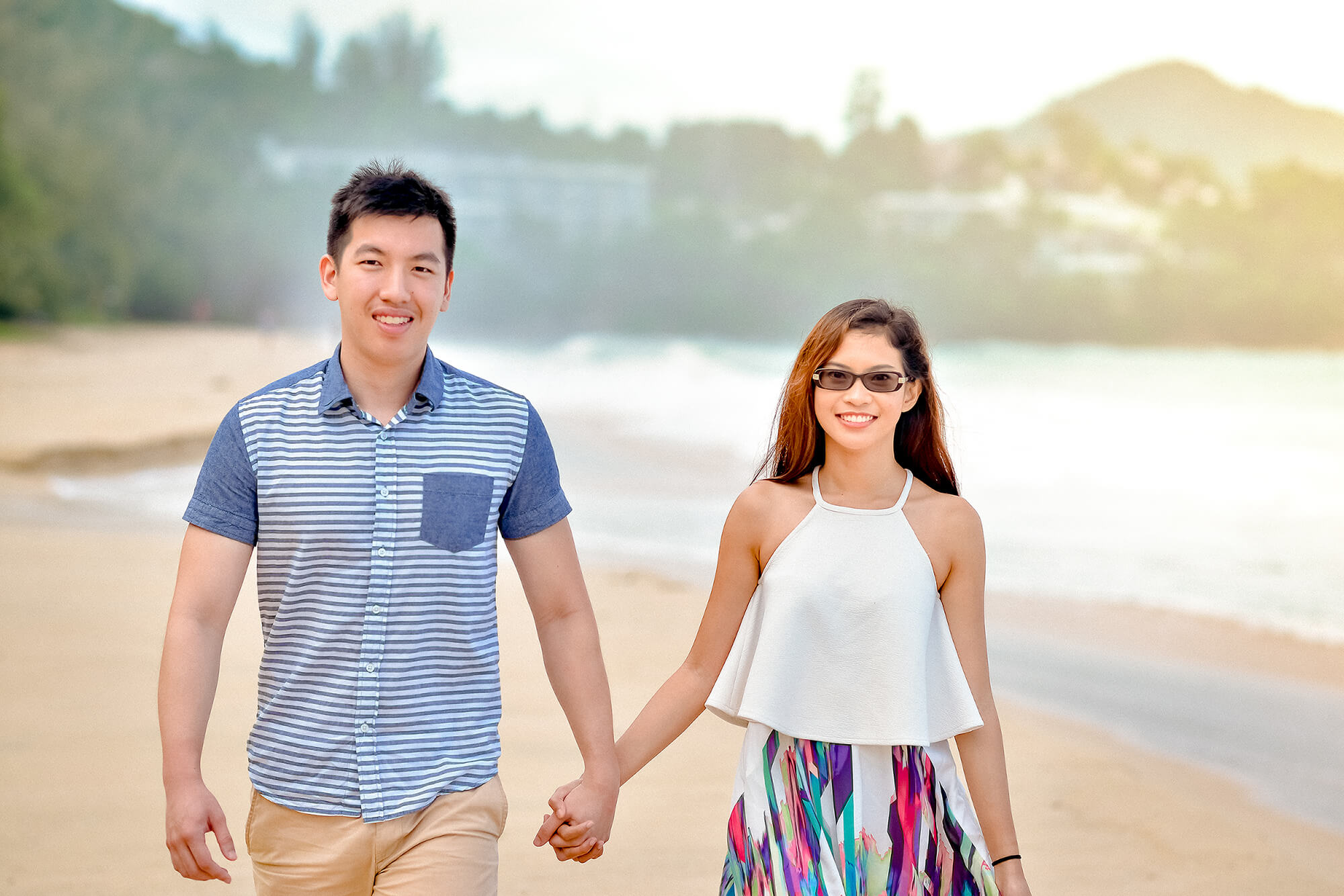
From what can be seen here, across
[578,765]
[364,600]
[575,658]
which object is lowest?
[578,765]

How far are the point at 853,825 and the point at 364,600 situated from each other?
788mm

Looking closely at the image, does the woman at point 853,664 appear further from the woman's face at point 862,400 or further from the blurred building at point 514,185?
the blurred building at point 514,185

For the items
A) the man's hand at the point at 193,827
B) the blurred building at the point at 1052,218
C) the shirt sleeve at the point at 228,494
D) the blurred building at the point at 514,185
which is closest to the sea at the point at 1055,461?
the shirt sleeve at the point at 228,494

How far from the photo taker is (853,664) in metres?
2.01

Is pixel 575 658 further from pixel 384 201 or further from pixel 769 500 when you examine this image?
pixel 384 201

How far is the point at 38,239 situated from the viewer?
28.4m

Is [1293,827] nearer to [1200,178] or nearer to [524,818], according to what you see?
[524,818]

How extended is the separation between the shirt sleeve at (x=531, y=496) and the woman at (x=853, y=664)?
299 millimetres

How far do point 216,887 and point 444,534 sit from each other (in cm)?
215

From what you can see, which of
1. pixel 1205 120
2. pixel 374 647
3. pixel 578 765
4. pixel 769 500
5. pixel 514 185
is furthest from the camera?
pixel 514 185

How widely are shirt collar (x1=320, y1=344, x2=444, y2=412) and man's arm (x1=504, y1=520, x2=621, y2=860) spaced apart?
0.86 feet

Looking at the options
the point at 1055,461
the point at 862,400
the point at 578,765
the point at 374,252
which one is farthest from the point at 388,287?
the point at 1055,461

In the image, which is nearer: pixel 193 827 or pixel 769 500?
pixel 193 827

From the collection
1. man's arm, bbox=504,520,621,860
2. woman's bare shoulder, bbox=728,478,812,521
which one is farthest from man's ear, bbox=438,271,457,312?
woman's bare shoulder, bbox=728,478,812,521
